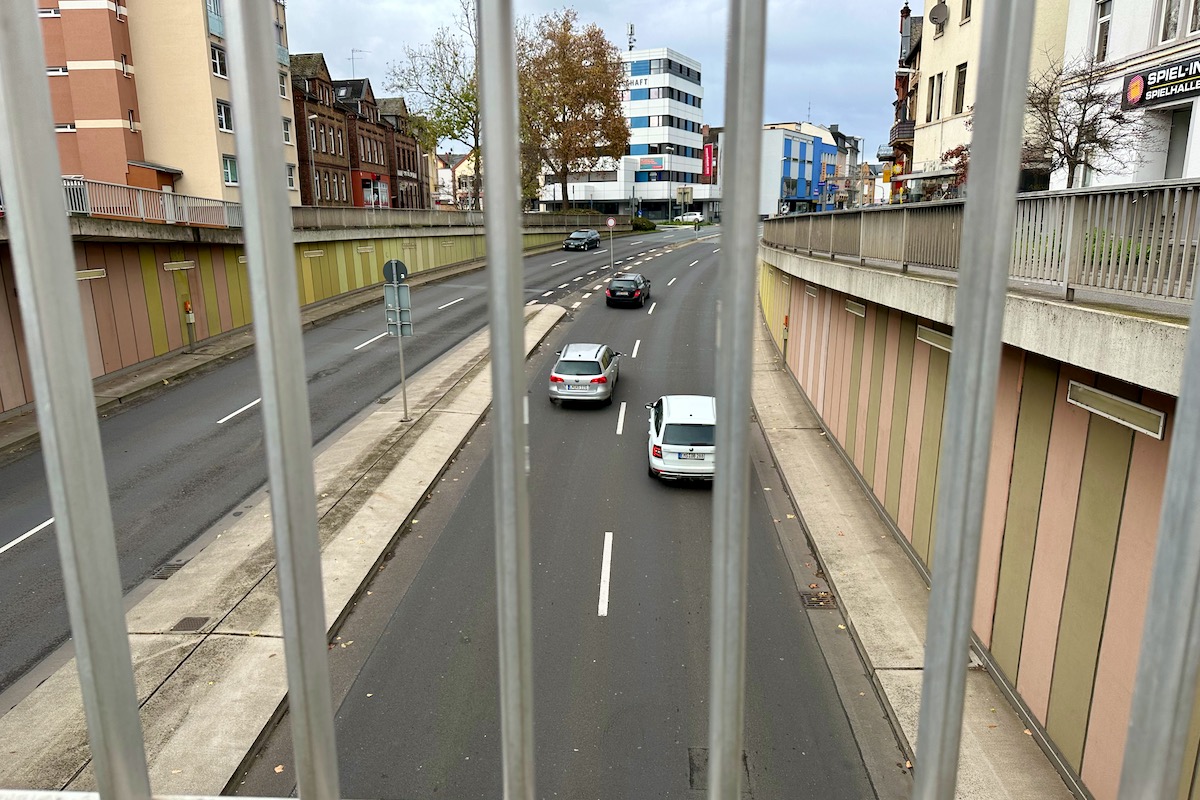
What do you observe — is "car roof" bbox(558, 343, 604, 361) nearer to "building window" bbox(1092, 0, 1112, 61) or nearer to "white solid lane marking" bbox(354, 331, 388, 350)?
"white solid lane marking" bbox(354, 331, 388, 350)

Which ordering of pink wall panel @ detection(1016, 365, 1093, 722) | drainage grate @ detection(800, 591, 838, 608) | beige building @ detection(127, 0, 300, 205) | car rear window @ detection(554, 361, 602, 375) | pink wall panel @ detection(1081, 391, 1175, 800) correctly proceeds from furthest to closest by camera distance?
beige building @ detection(127, 0, 300, 205)
car rear window @ detection(554, 361, 602, 375)
drainage grate @ detection(800, 591, 838, 608)
pink wall panel @ detection(1016, 365, 1093, 722)
pink wall panel @ detection(1081, 391, 1175, 800)

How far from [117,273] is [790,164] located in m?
34.1

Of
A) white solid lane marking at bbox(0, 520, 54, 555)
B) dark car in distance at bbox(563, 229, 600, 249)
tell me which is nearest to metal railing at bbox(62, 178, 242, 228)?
white solid lane marking at bbox(0, 520, 54, 555)

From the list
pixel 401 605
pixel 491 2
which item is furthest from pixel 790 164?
pixel 491 2

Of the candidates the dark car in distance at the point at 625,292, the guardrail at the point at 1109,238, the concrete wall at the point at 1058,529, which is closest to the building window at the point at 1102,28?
the concrete wall at the point at 1058,529

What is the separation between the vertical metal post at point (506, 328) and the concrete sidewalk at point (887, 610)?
3971 millimetres

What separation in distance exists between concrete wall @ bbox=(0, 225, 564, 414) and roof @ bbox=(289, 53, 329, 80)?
29070 millimetres

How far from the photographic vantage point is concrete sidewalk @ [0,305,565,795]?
744cm

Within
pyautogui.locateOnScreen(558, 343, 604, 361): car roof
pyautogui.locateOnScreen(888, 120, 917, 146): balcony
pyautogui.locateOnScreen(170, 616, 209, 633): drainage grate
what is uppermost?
pyautogui.locateOnScreen(888, 120, 917, 146): balcony

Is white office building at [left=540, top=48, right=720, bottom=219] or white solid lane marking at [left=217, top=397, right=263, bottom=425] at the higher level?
white office building at [left=540, top=48, right=720, bottom=219]

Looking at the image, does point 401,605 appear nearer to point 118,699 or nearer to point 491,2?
point 118,699

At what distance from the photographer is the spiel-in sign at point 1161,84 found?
542 inches

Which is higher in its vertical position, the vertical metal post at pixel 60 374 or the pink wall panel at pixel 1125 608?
the vertical metal post at pixel 60 374

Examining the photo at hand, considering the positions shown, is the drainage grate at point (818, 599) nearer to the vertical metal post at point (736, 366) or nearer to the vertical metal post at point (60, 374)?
the vertical metal post at point (736, 366)
